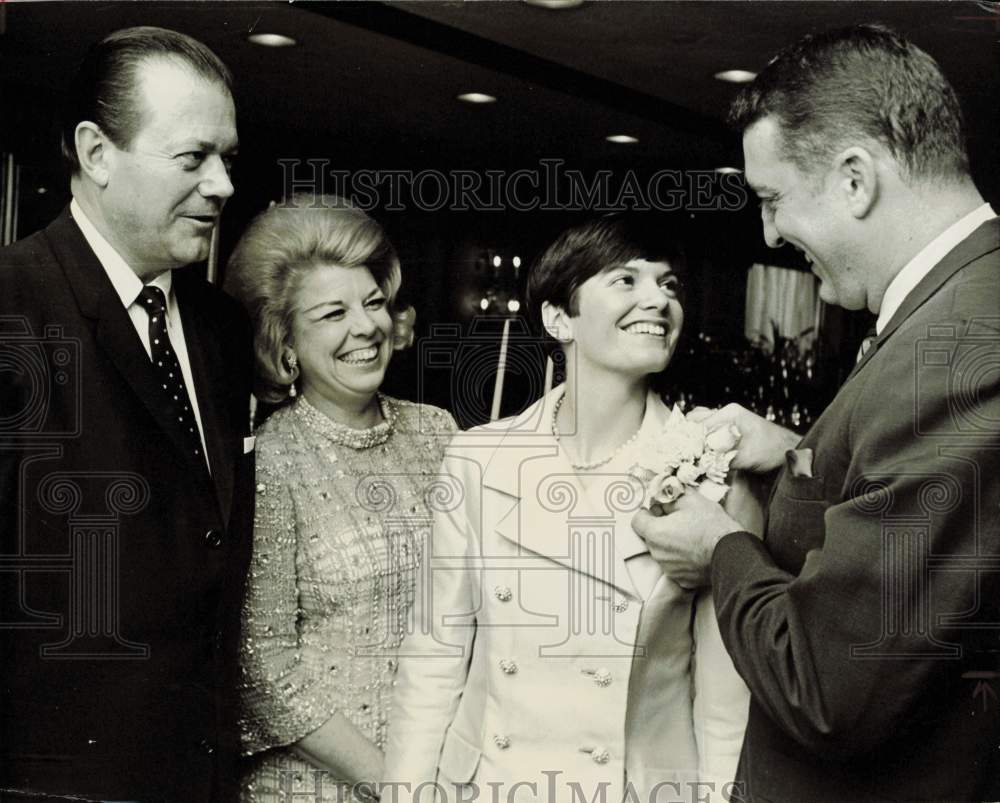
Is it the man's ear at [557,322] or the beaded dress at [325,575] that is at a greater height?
the man's ear at [557,322]

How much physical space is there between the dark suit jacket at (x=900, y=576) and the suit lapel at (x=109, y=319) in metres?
1.24

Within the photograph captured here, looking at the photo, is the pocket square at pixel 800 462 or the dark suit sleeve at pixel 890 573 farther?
the pocket square at pixel 800 462

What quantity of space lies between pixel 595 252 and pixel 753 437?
52 centimetres

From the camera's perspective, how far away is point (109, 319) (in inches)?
97.7

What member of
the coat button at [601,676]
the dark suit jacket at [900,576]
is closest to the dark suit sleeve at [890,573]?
the dark suit jacket at [900,576]

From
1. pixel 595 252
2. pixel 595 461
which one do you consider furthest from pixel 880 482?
pixel 595 252

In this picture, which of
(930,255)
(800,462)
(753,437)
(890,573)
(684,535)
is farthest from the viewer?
(753,437)

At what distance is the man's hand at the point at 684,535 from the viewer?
7.63 ft

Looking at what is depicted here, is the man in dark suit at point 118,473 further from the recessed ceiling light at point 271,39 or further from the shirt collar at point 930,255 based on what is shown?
the shirt collar at point 930,255

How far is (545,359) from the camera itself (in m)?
2.59

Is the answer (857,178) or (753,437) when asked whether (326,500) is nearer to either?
(753,437)

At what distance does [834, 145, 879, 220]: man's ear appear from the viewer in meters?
2.05

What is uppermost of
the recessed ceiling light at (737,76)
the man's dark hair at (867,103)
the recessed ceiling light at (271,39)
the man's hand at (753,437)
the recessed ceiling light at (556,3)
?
the recessed ceiling light at (556,3)

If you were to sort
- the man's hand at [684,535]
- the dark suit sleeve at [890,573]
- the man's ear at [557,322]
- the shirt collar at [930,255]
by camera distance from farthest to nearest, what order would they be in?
the man's ear at [557,322], the man's hand at [684,535], the shirt collar at [930,255], the dark suit sleeve at [890,573]
